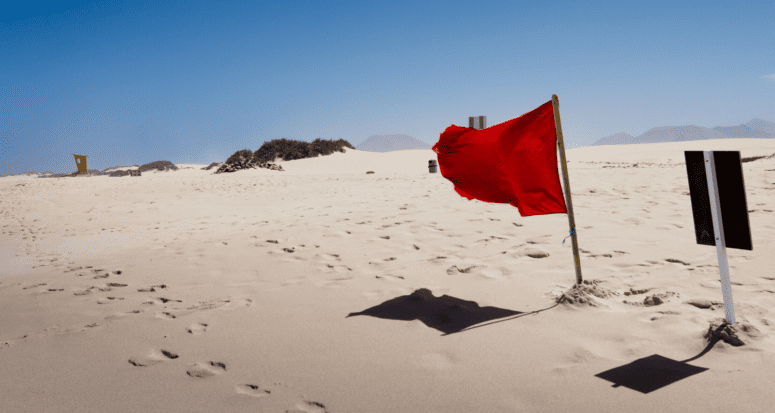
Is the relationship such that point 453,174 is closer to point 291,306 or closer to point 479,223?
point 291,306

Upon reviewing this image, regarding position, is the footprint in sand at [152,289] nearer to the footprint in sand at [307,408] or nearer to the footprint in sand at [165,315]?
the footprint in sand at [165,315]

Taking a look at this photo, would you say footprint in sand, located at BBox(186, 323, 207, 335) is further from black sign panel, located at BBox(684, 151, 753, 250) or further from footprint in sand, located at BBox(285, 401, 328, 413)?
black sign panel, located at BBox(684, 151, 753, 250)

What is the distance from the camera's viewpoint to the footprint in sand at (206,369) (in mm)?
2568

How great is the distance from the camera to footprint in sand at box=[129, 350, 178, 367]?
2.72 metres

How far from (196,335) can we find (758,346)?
3.75 m

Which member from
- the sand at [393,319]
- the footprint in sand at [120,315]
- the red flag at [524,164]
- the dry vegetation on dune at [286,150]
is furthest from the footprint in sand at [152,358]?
the dry vegetation on dune at [286,150]

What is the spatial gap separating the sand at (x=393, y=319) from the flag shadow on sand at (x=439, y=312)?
2 centimetres

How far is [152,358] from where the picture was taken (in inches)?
110

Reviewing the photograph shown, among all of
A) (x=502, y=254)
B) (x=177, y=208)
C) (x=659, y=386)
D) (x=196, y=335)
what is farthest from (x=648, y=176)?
(x=177, y=208)

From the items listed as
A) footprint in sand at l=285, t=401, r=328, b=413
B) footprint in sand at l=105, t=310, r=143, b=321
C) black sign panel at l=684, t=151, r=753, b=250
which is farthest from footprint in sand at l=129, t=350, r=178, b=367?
black sign panel at l=684, t=151, r=753, b=250

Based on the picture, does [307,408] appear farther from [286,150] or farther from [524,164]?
[286,150]

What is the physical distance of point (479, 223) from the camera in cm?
656

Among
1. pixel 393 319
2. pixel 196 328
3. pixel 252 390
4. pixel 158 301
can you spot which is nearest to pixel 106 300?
pixel 158 301

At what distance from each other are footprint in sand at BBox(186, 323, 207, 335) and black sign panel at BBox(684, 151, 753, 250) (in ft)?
11.6
